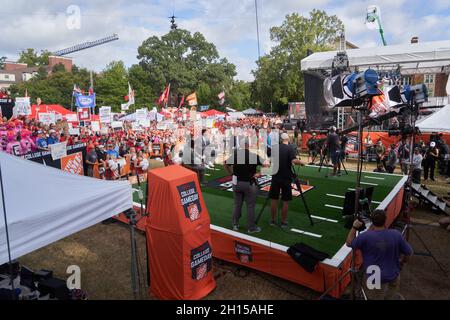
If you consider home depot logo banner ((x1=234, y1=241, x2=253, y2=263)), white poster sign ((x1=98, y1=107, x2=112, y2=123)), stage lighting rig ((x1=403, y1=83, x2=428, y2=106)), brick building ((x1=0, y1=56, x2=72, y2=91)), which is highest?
brick building ((x1=0, y1=56, x2=72, y2=91))

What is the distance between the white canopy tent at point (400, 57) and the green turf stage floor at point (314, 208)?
755 cm

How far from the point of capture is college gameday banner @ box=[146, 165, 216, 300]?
14.9 ft

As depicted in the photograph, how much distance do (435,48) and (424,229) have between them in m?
11.0

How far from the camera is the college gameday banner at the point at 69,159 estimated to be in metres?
9.45

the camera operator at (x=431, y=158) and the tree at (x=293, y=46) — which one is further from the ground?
the tree at (x=293, y=46)

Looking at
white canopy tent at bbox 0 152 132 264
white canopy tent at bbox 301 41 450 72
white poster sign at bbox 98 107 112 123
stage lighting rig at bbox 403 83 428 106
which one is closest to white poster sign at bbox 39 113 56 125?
white poster sign at bbox 98 107 112 123

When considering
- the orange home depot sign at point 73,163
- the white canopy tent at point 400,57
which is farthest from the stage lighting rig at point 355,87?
the white canopy tent at point 400,57

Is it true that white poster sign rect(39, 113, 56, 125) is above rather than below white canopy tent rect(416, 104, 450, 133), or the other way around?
above

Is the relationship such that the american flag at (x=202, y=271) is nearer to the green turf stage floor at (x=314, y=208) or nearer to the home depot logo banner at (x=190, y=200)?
the home depot logo banner at (x=190, y=200)

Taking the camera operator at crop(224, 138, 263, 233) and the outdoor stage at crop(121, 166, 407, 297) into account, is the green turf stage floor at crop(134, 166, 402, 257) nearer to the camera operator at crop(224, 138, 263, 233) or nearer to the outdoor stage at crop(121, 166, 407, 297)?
the outdoor stage at crop(121, 166, 407, 297)

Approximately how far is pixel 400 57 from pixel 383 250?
1465 centimetres

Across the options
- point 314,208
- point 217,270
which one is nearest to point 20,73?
point 314,208

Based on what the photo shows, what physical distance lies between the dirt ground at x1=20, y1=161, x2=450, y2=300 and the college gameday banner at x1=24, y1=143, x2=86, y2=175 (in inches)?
123
